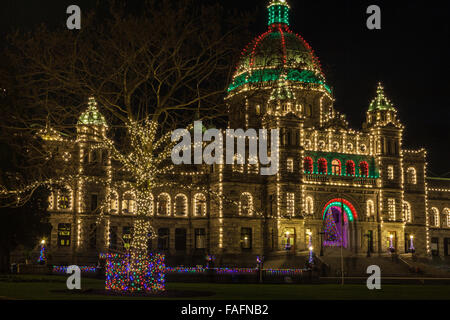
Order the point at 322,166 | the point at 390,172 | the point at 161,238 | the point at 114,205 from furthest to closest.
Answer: the point at 390,172 → the point at 322,166 → the point at 161,238 → the point at 114,205

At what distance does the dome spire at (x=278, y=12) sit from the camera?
83250 mm

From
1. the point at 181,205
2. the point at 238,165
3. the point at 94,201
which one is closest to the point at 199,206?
the point at 181,205

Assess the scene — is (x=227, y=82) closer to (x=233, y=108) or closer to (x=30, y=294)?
(x=233, y=108)

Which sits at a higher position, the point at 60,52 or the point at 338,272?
the point at 60,52

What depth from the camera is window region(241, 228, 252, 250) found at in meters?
70.4

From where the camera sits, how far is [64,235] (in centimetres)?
6844

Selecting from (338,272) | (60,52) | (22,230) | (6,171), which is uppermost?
(60,52)

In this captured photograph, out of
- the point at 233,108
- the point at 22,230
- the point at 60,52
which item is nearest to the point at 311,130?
the point at 22,230

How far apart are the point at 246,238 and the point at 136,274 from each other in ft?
138

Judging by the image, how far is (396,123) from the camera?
251ft

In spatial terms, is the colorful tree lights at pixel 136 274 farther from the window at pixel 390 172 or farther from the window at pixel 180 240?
the window at pixel 390 172

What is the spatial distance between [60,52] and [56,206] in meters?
42.0

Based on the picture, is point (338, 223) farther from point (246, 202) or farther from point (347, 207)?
point (246, 202)
